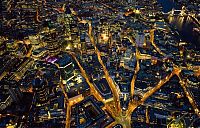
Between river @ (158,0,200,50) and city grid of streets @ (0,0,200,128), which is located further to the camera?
river @ (158,0,200,50)

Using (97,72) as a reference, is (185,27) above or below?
above

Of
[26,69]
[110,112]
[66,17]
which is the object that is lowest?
[110,112]

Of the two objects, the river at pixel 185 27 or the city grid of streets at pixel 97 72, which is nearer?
the city grid of streets at pixel 97 72

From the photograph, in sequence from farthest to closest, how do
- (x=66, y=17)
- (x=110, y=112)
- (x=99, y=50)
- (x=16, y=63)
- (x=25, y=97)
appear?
(x=66, y=17), (x=99, y=50), (x=16, y=63), (x=25, y=97), (x=110, y=112)

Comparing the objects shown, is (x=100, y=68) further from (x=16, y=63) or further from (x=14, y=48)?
(x=14, y=48)

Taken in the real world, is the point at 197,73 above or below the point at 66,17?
below

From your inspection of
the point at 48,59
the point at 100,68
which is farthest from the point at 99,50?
the point at 48,59

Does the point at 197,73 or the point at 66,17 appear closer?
→ the point at 197,73

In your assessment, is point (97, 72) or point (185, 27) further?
point (185, 27)

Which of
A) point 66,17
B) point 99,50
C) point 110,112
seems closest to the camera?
point 110,112
